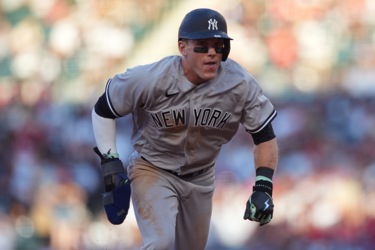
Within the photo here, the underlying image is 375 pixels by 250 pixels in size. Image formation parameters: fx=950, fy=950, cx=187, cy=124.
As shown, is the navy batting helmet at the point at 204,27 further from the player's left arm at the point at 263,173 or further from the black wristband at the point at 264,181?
the black wristband at the point at 264,181

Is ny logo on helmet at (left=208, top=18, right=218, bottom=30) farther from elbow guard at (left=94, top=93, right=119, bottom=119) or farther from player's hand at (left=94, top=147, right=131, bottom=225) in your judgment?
player's hand at (left=94, top=147, right=131, bottom=225)

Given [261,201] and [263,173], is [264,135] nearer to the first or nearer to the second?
[263,173]

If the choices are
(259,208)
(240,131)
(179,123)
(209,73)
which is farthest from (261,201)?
(240,131)

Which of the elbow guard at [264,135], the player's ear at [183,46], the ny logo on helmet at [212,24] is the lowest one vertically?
the elbow guard at [264,135]

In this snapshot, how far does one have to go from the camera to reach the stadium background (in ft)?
33.0

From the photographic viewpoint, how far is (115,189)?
234 inches

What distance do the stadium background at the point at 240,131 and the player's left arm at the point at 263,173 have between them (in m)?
4.00

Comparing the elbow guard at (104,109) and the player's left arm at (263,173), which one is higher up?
the elbow guard at (104,109)

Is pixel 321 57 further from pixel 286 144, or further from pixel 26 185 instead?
pixel 26 185

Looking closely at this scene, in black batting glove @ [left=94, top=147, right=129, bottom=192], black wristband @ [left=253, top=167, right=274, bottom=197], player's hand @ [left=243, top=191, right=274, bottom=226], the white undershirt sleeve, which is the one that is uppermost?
the white undershirt sleeve

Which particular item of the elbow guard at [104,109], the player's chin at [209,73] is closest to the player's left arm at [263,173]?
the player's chin at [209,73]

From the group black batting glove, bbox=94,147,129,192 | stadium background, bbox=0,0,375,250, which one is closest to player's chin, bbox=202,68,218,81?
black batting glove, bbox=94,147,129,192

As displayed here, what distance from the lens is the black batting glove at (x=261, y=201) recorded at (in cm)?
592

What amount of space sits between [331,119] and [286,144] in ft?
1.85
